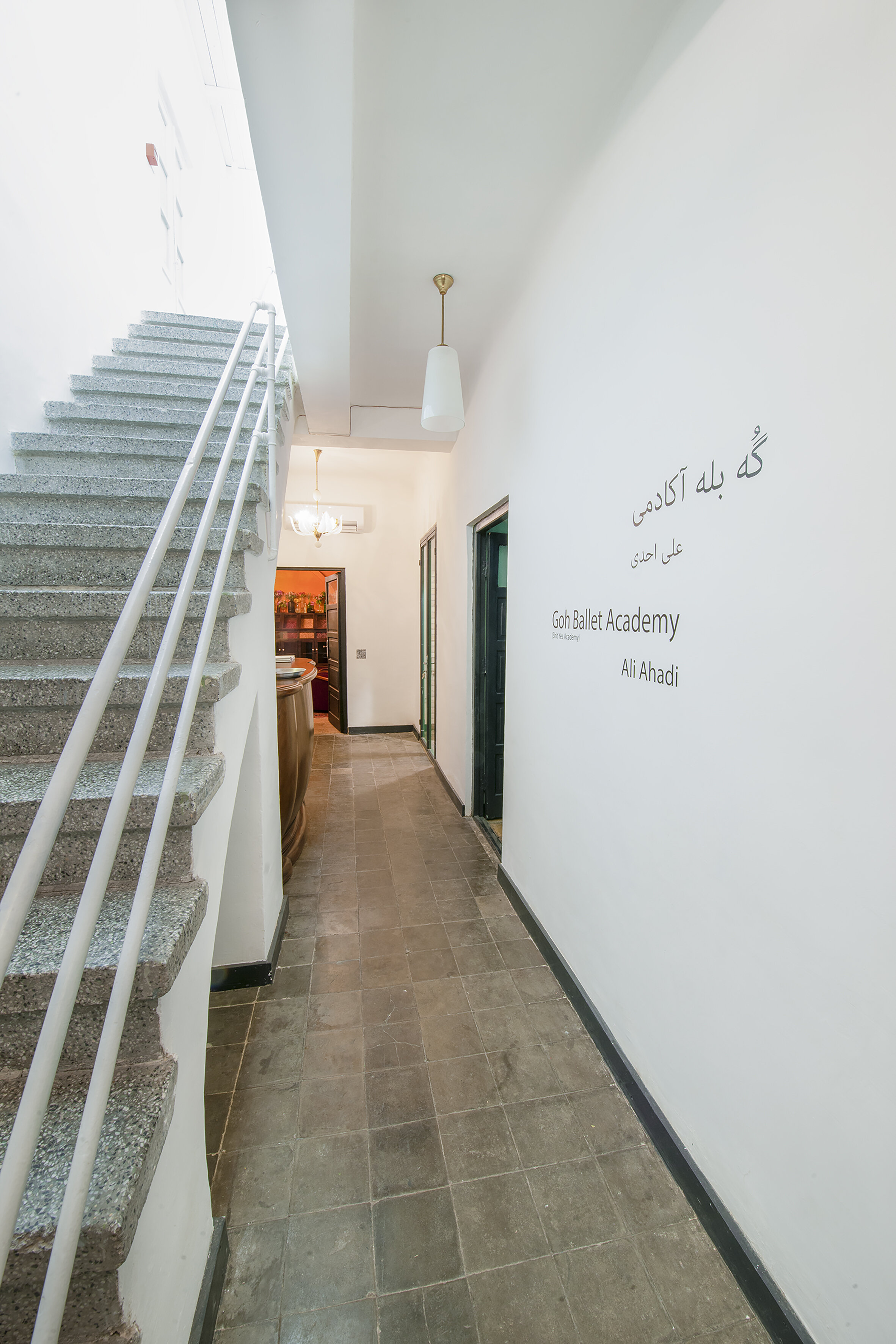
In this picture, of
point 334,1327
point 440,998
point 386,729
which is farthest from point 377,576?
point 334,1327

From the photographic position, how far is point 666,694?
59.2 inches

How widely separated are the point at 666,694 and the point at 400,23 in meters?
2.00

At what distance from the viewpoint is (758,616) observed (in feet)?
3.86

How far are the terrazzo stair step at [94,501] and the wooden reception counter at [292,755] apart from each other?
3.71 feet

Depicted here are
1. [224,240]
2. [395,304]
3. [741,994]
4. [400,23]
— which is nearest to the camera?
[741,994]

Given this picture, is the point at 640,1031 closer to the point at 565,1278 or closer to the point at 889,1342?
the point at 565,1278

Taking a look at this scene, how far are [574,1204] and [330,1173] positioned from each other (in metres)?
0.68

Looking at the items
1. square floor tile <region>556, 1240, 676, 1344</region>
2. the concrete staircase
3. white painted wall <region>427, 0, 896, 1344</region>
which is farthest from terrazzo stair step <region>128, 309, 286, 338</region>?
square floor tile <region>556, 1240, 676, 1344</region>

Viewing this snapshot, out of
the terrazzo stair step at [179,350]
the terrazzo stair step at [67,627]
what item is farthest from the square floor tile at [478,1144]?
the terrazzo stair step at [179,350]

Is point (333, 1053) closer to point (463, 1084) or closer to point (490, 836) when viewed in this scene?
point (463, 1084)

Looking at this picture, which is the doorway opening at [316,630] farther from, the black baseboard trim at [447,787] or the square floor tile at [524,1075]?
the square floor tile at [524,1075]

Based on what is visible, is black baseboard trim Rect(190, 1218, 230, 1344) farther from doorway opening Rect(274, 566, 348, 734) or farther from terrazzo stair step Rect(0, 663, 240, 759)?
doorway opening Rect(274, 566, 348, 734)

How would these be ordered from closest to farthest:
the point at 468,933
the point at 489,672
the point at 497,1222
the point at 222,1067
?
the point at 497,1222 → the point at 222,1067 → the point at 468,933 → the point at 489,672

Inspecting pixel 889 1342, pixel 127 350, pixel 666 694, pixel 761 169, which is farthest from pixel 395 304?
pixel 889 1342
